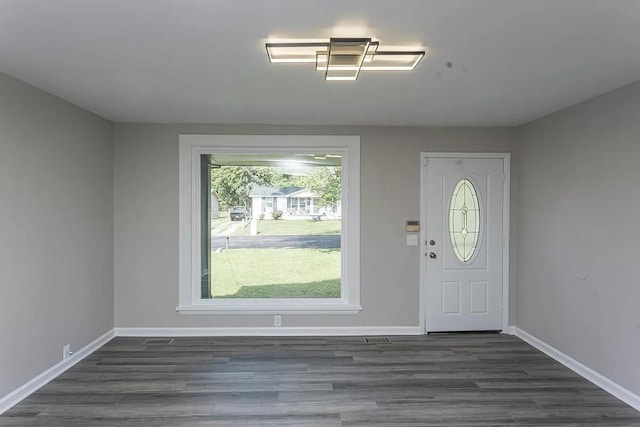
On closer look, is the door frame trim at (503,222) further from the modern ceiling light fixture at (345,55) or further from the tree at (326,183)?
the modern ceiling light fixture at (345,55)

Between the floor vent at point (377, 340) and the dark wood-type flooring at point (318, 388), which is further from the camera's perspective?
the floor vent at point (377, 340)

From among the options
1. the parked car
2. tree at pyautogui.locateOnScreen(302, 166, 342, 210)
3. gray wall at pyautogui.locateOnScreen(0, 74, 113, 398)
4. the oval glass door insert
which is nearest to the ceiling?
gray wall at pyautogui.locateOnScreen(0, 74, 113, 398)

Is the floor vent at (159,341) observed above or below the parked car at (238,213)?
below

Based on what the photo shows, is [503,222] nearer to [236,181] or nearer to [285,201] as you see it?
[285,201]

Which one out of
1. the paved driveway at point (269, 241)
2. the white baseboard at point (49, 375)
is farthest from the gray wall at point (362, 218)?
the paved driveway at point (269, 241)

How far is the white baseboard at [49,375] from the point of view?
108 inches

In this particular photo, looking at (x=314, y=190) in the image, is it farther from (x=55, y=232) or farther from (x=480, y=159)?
(x=55, y=232)

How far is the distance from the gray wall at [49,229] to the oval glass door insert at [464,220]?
12.7ft

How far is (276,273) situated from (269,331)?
2.18ft

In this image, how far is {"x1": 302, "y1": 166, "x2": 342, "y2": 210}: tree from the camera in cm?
446

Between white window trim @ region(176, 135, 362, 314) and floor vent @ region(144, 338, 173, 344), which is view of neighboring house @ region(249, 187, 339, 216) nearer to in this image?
white window trim @ region(176, 135, 362, 314)

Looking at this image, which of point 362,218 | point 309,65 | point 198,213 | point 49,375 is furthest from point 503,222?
point 49,375

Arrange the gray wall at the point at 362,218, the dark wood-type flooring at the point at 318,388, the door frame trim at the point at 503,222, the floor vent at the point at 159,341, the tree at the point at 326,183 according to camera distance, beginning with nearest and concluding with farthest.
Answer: the dark wood-type flooring at the point at 318,388 < the floor vent at the point at 159,341 < the gray wall at the point at 362,218 < the door frame trim at the point at 503,222 < the tree at the point at 326,183

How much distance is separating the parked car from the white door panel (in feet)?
6.98
